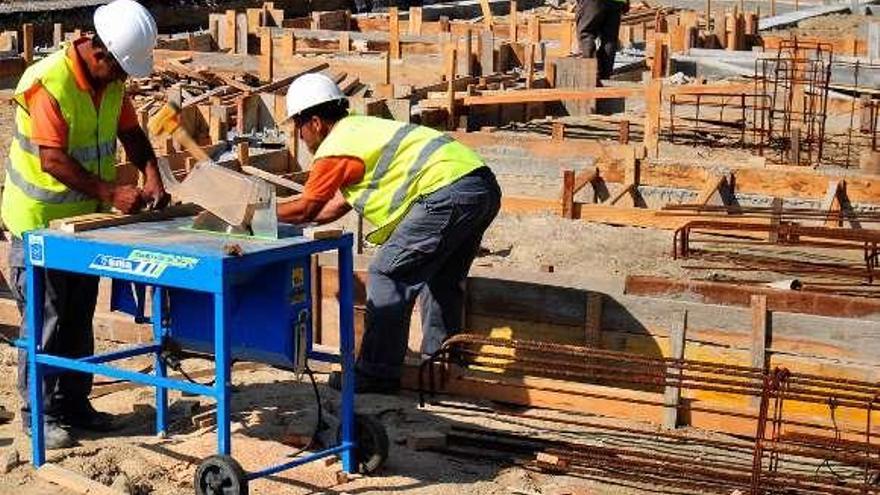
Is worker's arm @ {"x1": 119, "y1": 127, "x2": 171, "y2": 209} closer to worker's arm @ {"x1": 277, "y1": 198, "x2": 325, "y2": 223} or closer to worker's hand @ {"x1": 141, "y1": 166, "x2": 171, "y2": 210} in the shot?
worker's hand @ {"x1": 141, "y1": 166, "x2": 171, "y2": 210}

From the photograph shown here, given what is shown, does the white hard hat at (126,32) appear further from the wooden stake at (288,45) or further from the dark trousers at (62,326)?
the wooden stake at (288,45)

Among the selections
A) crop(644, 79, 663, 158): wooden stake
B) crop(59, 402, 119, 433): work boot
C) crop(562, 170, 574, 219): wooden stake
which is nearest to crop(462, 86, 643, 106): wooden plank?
crop(644, 79, 663, 158): wooden stake

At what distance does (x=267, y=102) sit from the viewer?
14.5m

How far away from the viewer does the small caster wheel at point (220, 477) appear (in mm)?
5855

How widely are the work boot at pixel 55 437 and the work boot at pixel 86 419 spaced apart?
0.40 ft

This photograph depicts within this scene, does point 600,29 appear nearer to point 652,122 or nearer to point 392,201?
point 652,122

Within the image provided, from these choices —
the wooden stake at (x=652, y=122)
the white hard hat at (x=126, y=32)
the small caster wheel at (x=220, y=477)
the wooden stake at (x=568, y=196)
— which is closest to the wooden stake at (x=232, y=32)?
the wooden stake at (x=652, y=122)

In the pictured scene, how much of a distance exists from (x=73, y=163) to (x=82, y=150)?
0.64 ft

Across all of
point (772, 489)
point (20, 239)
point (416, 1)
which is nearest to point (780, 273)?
point (772, 489)

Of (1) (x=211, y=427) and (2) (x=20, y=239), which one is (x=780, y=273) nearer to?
(1) (x=211, y=427)

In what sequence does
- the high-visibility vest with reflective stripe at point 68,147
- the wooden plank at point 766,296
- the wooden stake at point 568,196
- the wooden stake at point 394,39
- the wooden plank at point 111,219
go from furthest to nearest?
the wooden stake at point 394,39, the wooden stake at point 568,196, the wooden plank at point 766,296, the high-visibility vest with reflective stripe at point 68,147, the wooden plank at point 111,219

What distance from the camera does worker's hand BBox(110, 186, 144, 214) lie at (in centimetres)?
657

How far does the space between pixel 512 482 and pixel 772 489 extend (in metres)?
1.04

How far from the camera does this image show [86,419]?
7.05 metres
